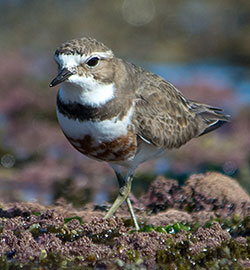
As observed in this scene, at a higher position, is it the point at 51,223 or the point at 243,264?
the point at 243,264

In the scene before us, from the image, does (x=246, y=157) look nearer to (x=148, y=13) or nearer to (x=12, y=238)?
(x=12, y=238)

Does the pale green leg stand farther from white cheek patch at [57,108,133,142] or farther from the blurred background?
the blurred background

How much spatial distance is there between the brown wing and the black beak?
0.80m

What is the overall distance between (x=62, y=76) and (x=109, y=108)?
550 millimetres

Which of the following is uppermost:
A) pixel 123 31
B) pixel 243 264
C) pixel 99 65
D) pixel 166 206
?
pixel 99 65

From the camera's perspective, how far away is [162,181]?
6.64 meters

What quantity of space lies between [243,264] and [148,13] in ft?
45.0

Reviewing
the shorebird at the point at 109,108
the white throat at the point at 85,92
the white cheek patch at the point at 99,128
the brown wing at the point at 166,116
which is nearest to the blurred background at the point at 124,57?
the brown wing at the point at 166,116

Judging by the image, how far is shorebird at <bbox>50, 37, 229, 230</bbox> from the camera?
5320 millimetres

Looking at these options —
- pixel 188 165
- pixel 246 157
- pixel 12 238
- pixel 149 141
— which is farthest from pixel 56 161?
pixel 12 238

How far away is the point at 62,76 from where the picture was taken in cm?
510

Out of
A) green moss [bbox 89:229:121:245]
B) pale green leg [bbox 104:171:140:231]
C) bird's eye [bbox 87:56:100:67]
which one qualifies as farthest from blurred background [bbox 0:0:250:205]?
green moss [bbox 89:229:121:245]

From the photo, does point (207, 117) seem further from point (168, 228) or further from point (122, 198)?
point (168, 228)

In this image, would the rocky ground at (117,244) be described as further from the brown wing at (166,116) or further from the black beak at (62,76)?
the black beak at (62,76)
